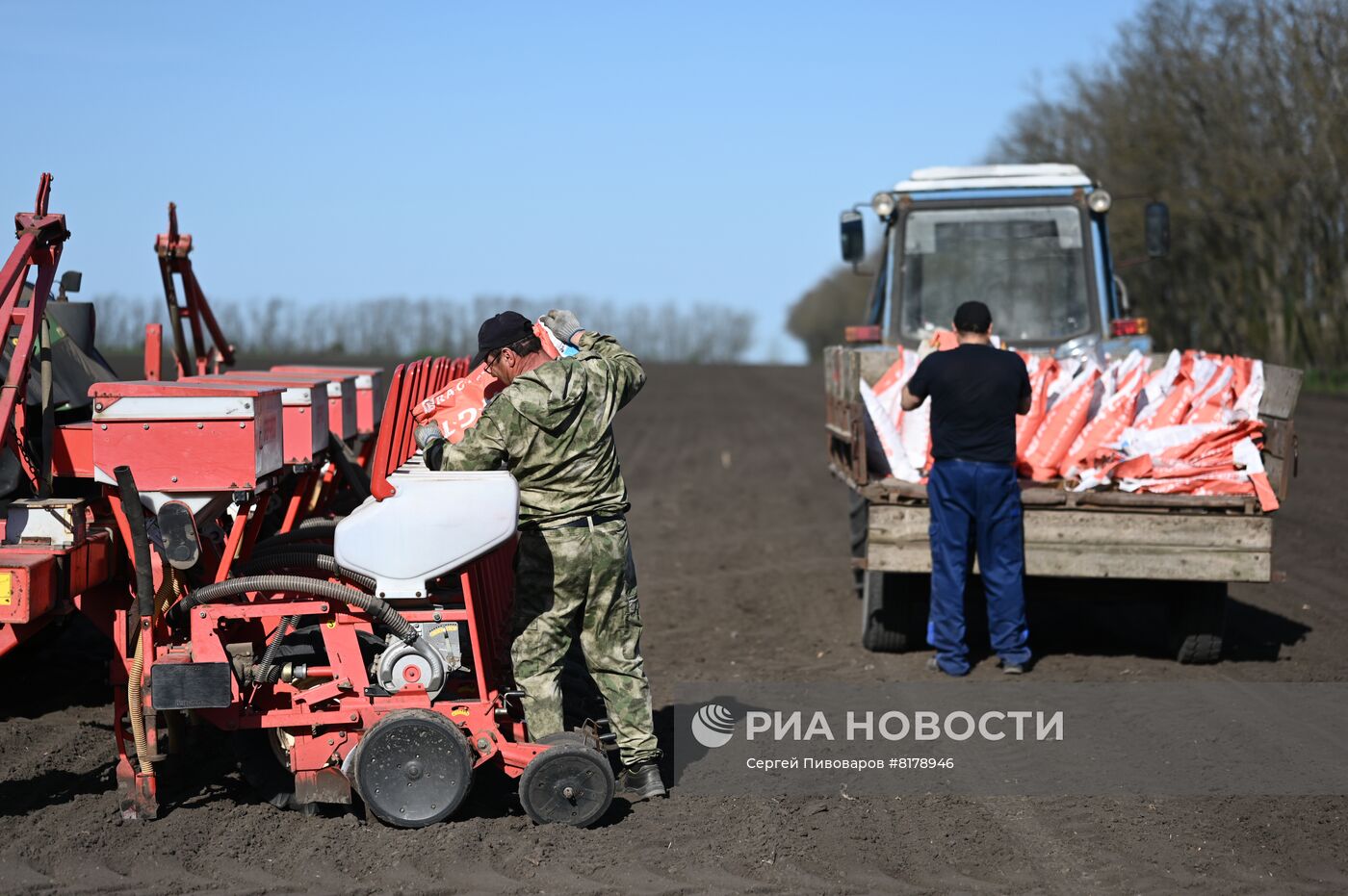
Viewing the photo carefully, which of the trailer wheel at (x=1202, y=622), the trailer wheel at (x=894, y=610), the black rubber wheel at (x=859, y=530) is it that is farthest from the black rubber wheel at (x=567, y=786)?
the trailer wheel at (x=1202, y=622)

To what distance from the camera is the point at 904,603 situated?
27.1ft

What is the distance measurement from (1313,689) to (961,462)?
206 cm

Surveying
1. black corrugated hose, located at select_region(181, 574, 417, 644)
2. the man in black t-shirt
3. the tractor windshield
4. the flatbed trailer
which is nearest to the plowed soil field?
the man in black t-shirt

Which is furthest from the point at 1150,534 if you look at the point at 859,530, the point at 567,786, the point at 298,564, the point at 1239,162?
the point at 1239,162

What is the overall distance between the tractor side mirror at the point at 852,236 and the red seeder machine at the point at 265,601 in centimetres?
576

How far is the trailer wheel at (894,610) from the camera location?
323 inches

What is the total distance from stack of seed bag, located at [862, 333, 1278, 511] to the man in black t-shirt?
0.37 meters

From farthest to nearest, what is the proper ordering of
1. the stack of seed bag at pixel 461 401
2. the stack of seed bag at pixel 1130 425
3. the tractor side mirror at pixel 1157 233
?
1. the tractor side mirror at pixel 1157 233
2. the stack of seed bag at pixel 1130 425
3. the stack of seed bag at pixel 461 401

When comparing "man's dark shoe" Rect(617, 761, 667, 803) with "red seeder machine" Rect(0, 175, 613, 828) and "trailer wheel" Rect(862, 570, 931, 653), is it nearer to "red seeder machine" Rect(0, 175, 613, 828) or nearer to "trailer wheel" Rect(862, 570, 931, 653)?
"red seeder machine" Rect(0, 175, 613, 828)

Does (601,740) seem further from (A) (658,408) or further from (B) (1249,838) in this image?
(A) (658,408)

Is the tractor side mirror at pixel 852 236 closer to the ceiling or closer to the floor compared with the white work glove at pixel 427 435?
closer to the ceiling

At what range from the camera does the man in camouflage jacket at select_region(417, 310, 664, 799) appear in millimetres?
5246

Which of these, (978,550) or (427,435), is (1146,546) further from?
(427,435)

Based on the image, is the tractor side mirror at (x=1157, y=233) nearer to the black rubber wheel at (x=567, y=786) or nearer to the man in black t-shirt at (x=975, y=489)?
the man in black t-shirt at (x=975, y=489)
